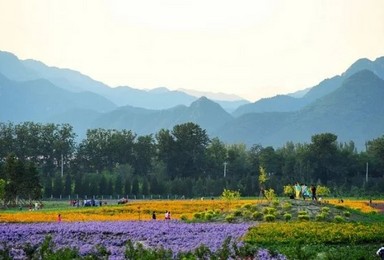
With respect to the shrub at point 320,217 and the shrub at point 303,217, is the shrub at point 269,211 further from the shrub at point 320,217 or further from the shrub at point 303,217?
the shrub at point 320,217

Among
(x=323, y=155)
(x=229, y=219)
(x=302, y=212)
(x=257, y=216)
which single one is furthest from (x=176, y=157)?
(x=229, y=219)

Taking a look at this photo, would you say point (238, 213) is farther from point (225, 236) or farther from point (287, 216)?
point (225, 236)

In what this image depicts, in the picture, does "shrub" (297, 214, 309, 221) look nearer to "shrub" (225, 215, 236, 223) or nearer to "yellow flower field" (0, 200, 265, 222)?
"shrub" (225, 215, 236, 223)

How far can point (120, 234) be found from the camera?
1202 inches

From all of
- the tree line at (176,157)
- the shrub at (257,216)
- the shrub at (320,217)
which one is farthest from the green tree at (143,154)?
the shrub at (320,217)

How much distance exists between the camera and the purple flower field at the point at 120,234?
26531mm

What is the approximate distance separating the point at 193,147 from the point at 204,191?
64.2ft

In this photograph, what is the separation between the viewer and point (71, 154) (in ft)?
333

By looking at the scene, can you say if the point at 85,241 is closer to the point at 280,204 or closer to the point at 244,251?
the point at 244,251

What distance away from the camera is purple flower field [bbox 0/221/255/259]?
87.0 feet

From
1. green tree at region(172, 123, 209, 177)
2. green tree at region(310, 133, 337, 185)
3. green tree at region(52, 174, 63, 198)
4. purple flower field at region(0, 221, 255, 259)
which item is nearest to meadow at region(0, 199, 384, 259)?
purple flower field at region(0, 221, 255, 259)

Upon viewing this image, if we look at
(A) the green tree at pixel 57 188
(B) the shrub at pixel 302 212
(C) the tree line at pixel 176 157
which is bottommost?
(B) the shrub at pixel 302 212

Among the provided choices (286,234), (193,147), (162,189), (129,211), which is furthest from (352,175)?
(286,234)

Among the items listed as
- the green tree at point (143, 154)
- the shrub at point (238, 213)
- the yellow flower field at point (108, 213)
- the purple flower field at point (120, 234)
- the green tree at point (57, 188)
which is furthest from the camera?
the green tree at point (143, 154)
